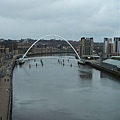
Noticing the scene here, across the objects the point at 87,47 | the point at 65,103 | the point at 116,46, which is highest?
the point at 116,46

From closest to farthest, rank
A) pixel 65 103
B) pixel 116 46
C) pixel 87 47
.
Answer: pixel 65 103 → pixel 87 47 → pixel 116 46

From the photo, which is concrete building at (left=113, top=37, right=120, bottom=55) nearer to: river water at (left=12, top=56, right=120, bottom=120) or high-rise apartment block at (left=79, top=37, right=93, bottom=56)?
high-rise apartment block at (left=79, top=37, right=93, bottom=56)

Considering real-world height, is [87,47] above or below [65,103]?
above


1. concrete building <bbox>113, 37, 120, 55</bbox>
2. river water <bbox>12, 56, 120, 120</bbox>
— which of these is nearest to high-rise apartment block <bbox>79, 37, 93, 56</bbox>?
concrete building <bbox>113, 37, 120, 55</bbox>

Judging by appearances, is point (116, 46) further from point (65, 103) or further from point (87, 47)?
point (65, 103)

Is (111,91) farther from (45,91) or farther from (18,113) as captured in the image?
(18,113)

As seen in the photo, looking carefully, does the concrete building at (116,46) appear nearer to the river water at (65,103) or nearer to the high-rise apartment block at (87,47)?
the high-rise apartment block at (87,47)

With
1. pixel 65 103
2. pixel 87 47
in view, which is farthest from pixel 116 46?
pixel 65 103

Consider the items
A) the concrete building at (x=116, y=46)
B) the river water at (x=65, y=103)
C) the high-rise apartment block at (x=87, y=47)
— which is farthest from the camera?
the concrete building at (x=116, y=46)

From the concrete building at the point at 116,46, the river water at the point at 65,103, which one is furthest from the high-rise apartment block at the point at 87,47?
the river water at the point at 65,103

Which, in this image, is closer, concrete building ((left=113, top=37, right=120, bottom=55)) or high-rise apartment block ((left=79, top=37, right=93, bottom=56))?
high-rise apartment block ((left=79, top=37, right=93, bottom=56))

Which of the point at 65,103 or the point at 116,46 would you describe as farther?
the point at 116,46

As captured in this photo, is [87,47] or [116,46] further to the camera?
[116,46]

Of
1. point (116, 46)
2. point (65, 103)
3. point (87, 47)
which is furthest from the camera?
point (116, 46)
